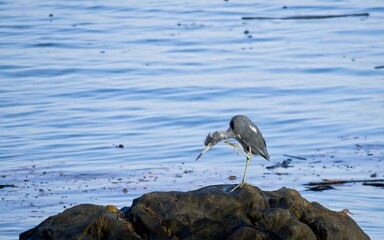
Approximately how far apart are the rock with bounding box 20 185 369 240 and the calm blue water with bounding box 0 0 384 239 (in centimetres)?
260

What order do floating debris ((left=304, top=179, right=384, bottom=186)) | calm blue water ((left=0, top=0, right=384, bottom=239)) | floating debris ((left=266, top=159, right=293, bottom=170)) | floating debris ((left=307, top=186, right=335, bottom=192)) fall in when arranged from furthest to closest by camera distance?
floating debris ((left=266, top=159, right=293, bottom=170))
calm blue water ((left=0, top=0, right=384, bottom=239))
floating debris ((left=304, top=179, right=384, bottom=186))
floating debris ((left=307, top=186, right=335, bottom=192))

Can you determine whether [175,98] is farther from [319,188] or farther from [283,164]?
[319,188]

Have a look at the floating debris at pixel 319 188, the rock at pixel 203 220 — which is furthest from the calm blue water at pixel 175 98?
the rock at pixel 203 220

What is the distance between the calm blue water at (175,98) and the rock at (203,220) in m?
2.60

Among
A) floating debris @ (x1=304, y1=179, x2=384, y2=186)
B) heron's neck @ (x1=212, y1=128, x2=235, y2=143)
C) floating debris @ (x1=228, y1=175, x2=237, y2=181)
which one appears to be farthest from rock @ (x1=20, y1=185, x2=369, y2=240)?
floating debris @ (x1=228, y1=175, x2=237, y2=181)

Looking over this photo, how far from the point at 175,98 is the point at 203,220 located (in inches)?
439

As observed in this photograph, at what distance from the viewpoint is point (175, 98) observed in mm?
20703

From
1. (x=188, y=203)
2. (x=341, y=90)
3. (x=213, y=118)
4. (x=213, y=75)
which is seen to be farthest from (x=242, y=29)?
(x=188, y=203)

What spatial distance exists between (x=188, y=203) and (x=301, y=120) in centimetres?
915

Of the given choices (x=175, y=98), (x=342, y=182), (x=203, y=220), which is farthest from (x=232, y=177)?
(x=175, y=98)

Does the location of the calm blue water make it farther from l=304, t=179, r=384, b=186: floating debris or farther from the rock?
the rock

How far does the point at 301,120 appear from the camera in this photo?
18656 millimetres

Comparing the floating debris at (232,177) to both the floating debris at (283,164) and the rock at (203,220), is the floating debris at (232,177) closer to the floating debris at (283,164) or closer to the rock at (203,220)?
the floating debris at (283,164)

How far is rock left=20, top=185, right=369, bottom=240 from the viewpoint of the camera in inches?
373
